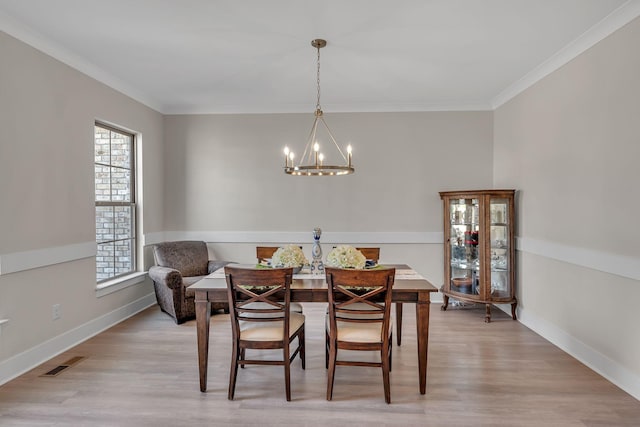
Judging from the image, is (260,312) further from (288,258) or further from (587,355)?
(587,355)

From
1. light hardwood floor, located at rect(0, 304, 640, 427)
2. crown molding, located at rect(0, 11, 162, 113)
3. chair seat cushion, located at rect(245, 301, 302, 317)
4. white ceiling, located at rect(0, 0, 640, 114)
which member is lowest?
light hardwood floor, located at rect(0, 304, 640, 427)

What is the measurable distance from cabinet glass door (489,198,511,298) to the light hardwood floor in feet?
2.60

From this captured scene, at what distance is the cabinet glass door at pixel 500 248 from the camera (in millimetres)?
4348

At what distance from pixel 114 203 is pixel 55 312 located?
1.37 m

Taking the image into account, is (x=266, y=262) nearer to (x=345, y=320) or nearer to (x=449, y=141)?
(x=345, y=320)

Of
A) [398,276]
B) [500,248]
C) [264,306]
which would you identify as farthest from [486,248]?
[264,306]

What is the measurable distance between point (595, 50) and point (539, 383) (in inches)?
98.6

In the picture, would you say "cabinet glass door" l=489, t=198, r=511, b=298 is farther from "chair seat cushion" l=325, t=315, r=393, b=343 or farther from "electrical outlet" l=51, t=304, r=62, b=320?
"electrical outlet" l=51, t=304, r=62, b=320

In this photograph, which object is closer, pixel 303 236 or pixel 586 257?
pixel 586 257

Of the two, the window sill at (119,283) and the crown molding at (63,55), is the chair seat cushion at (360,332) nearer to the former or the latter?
the window sill at (119,283)

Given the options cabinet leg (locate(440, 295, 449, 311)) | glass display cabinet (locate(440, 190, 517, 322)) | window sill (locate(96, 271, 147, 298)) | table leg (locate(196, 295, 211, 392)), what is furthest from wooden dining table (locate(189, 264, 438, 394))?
cabinet leg (locate(440, 295, 449, 311))

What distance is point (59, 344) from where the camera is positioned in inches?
132

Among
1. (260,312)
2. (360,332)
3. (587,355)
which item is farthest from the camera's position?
(587,355)

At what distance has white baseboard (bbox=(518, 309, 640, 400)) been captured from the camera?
2683 mm
